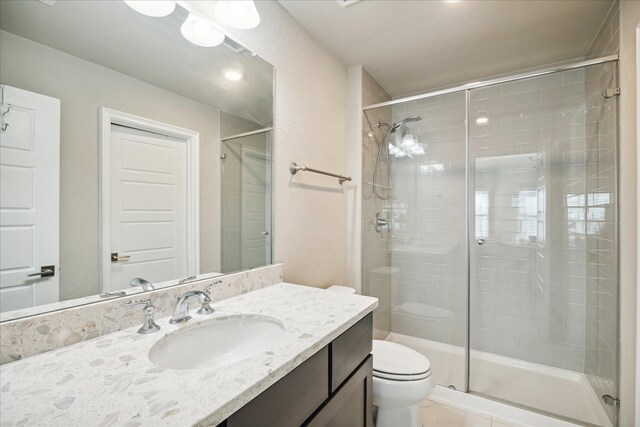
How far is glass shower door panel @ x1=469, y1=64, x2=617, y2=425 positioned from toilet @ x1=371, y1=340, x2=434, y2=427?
764 millimetres

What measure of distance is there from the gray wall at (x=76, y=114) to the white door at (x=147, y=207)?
6 cm

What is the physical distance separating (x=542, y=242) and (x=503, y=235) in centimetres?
26

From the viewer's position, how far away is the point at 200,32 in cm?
123

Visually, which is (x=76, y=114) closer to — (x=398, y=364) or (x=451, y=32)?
(x=398, y=364)

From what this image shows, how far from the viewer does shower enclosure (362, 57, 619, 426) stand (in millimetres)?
1855

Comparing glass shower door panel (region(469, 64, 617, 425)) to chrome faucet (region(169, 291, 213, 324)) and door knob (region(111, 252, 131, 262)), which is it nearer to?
chrome faucet (region(169, 291, 213, 324))

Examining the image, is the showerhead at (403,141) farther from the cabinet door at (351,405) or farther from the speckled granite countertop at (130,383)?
the speckled granite countertop at (130,383)

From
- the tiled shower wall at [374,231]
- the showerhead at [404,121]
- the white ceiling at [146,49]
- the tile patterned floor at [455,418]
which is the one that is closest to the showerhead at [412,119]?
the showerhead at [404,121]

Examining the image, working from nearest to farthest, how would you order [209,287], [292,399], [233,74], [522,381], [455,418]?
[292,399], [209,287], [233,74], [455,418], [522,381]

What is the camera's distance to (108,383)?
24.4 inches

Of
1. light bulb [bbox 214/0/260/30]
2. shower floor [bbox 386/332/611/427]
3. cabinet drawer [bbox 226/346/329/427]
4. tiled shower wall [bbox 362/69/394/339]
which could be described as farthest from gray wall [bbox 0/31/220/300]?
shower floor [bbox 386/332/611/427]

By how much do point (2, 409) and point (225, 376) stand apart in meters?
0.38

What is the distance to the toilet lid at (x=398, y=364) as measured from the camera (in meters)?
1.44

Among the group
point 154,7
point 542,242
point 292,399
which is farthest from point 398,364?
point 154,7
